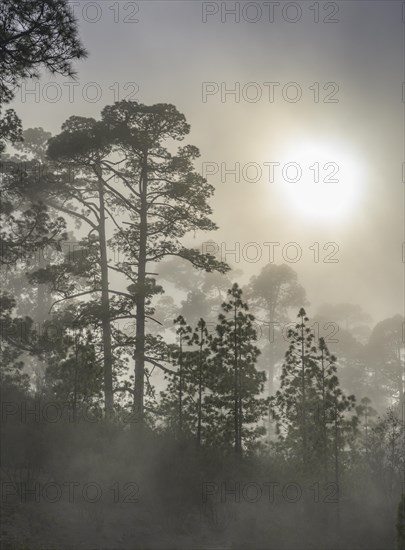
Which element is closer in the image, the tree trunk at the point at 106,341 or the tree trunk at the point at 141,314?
the tree trunk at the point at 141,314

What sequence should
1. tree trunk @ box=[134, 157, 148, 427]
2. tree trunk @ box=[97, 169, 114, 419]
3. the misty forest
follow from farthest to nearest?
tree trunk @ box=[97, 169, 114, 419]
tree trunk @ box=[134, 157, 148, 427]
the misty forest

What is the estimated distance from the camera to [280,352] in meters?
53.1

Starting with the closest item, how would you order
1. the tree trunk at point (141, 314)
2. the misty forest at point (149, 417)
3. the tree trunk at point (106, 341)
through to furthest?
the misty forest at point (149, 417) → the tree trunk at point (141, 314) → the tree trunk at point (106, 341)

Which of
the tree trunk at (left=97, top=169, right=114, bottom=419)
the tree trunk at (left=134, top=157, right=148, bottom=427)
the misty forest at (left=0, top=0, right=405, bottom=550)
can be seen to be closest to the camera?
the misty forest at (left=0, top=0, right=405, bottom=550)

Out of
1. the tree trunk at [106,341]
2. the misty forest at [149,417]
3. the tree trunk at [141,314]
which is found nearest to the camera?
the misty forest at [149,417]

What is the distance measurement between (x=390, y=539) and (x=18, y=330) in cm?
1477

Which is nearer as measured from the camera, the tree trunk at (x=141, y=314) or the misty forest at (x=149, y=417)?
the misty forest at (x=149, y=417)

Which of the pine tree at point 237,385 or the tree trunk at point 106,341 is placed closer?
the pine tree at point 237,385

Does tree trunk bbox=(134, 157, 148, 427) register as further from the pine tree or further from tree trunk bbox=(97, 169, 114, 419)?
the pine tree

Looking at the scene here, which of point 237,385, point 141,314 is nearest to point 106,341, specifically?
point 141,314

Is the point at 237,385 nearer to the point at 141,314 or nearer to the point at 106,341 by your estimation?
the point at 141,314

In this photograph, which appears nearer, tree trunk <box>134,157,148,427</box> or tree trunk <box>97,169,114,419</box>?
Result: tree trunk <box>134,157,148,427</box>

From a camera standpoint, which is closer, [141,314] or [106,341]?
[141,314]

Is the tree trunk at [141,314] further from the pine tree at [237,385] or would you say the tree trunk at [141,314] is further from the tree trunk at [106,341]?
the pine tree at [237,385]
